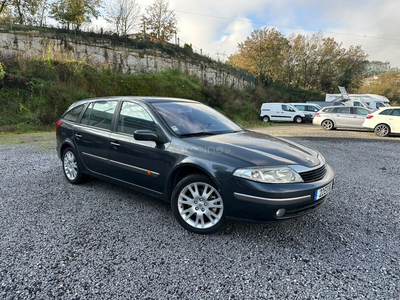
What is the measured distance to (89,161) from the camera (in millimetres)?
3963

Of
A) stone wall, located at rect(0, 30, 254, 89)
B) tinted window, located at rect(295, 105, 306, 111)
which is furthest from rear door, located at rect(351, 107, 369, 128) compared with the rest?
stone wall, located at rect(0, 30, 254, 89)

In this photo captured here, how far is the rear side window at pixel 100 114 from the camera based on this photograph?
3.77 meters

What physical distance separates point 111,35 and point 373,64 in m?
41.7

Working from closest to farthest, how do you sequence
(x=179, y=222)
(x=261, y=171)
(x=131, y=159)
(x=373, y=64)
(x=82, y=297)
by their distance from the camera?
(x=82, y=297), (x=261, y=171), (x=179, y=222), (x=131, y=159), (x=373, y=64)

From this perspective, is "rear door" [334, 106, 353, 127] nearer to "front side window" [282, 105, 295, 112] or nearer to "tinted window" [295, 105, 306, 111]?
"front side window" [282, 105, 295, 112]

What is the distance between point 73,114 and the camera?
452 cm

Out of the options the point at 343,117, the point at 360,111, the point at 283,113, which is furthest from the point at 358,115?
the point at 283,113

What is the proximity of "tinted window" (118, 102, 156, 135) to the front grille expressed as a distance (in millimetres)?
1845

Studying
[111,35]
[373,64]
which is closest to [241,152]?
[111,35]

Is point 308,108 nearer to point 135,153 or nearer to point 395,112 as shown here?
point 395,112

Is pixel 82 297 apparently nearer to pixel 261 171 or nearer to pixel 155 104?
pixel 261 171

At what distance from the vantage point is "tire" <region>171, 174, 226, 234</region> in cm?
271

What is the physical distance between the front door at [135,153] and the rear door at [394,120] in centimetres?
1230

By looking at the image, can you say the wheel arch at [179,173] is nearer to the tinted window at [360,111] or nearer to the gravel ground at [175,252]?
→ the gravel ground at [175,252]
